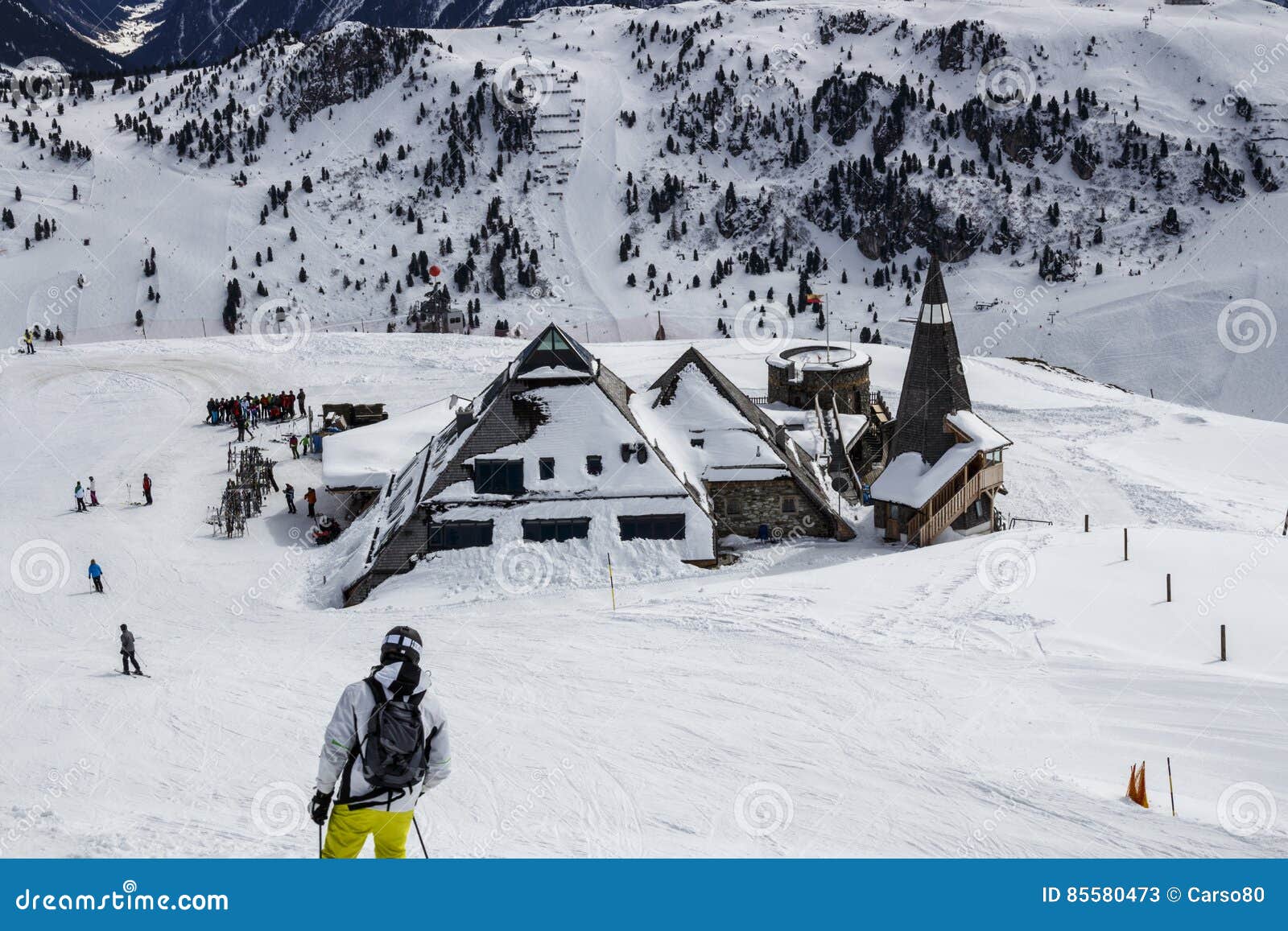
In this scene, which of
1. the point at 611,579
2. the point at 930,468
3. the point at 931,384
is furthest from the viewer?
the point at 931,384

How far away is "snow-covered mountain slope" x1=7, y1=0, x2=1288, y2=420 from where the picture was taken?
271ft

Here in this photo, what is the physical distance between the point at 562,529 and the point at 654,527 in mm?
2349

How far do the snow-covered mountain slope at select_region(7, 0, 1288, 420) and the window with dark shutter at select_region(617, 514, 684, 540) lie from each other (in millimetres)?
44803

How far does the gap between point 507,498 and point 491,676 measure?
29.1ft

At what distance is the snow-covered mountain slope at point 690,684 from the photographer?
16.7 m

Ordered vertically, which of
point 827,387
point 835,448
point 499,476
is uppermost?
point 827,387

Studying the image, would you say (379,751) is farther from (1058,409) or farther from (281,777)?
(1058,409)

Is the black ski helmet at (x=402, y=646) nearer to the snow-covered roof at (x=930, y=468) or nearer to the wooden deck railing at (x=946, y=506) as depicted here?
the snow-covered roof at (x=930, y=468)

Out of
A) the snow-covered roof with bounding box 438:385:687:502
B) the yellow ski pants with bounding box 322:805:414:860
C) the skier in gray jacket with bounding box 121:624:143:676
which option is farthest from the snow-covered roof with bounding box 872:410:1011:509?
the yellow ski pants with bounding box 322:805:414:860

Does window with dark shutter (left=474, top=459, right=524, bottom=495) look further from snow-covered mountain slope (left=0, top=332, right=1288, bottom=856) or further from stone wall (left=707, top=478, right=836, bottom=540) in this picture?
stone wall (left=707, top=478, right=836, bottom=540)

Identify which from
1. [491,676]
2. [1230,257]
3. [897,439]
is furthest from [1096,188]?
[491,676]

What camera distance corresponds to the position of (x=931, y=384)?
3584 cm

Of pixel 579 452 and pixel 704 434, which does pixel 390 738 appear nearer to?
pixel 579 452

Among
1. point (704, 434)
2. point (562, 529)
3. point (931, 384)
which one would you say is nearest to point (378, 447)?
point (562, 529)
